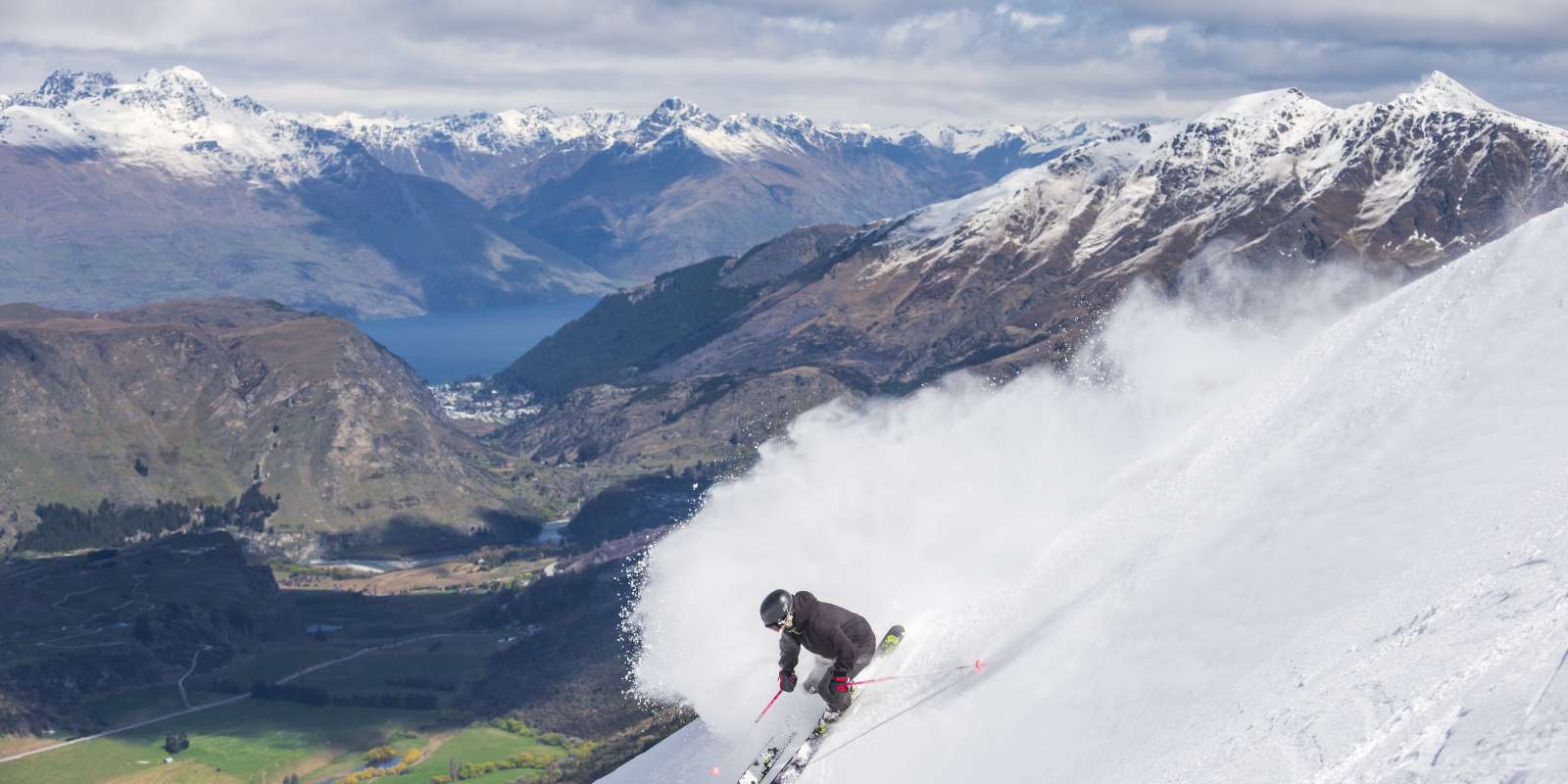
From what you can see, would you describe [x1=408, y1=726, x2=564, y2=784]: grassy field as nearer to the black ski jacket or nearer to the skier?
the skier

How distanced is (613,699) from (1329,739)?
15234 centimetres

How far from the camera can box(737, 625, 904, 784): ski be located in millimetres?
21766

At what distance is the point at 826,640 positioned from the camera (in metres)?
21.2

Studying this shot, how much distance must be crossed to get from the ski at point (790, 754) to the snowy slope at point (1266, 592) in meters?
0.40

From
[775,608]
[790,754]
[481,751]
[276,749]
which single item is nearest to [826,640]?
[775,608]

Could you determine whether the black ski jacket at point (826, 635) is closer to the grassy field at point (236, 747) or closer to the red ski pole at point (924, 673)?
the red ski pole at point (924, 673)

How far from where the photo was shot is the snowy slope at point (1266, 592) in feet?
48.0

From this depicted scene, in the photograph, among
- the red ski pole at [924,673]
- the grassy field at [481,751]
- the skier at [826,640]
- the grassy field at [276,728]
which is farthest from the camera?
the grassy field at [276,728]

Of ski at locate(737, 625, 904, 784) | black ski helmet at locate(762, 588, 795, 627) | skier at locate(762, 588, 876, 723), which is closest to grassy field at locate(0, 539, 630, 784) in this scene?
ski at locate(737, 625, 904, 784)

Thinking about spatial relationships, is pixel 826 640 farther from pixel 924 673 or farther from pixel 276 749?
pixel 276 749

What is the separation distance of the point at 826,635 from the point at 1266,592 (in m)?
6.22

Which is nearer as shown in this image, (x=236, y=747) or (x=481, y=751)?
(x=481, y=751)

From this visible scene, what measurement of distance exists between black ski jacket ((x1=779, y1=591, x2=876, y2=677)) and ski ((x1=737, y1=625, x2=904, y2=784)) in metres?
1.29

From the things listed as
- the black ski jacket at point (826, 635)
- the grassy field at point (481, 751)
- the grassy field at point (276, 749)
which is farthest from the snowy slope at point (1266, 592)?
the grassy field at point (276, 749)
